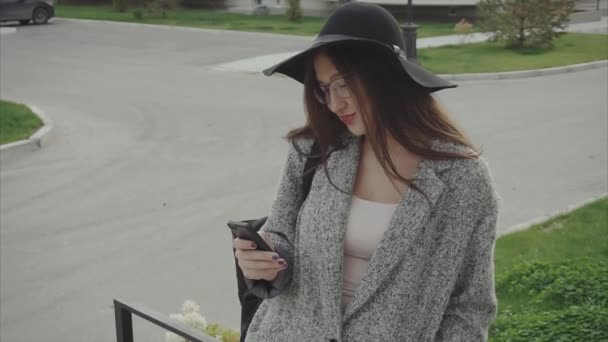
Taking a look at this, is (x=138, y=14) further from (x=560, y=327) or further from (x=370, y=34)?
(x=370, y=34)

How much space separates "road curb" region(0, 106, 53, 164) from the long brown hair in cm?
894

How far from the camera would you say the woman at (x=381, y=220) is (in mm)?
2215

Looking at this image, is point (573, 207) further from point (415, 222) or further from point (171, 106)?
point (171, 106)

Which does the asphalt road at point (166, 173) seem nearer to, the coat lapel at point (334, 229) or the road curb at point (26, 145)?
the road curb at point (26, 145)

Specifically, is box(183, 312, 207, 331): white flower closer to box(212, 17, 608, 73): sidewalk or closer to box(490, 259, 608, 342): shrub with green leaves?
box(490, 259, 608, 342): shrub with green leaves

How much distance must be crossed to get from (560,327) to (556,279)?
1.05m

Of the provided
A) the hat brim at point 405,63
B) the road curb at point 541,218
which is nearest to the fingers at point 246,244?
the hat brim at point 405,63

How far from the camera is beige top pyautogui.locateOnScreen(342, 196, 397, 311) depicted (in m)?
2.28

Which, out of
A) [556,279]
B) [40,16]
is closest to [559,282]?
[556,279]

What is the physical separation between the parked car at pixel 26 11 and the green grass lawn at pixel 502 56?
48.9ft

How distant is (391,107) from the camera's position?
7.53 feet

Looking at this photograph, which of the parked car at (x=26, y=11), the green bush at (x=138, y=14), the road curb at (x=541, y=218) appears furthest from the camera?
the green bush at (x=138, y=14)

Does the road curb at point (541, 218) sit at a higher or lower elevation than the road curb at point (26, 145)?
higher

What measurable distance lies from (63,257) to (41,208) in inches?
61.0
